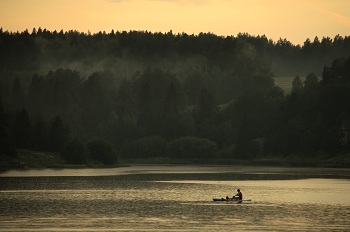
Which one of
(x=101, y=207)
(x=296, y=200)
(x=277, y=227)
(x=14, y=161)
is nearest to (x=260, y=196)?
(x=296, y=200)

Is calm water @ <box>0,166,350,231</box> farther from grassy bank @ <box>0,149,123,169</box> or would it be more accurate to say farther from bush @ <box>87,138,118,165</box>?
bush @ <box>87,138,118,165</box>

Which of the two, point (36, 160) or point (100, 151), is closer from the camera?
point (36, 160)

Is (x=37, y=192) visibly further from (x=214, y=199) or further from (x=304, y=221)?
(x=304, y=221)

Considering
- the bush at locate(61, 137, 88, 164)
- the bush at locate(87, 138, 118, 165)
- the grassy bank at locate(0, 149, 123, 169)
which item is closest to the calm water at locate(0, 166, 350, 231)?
the grassy bank at locate(0, 149, 123, 169)

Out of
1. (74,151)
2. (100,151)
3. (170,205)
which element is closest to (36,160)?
(74,151)

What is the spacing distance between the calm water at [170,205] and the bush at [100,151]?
48.9 m

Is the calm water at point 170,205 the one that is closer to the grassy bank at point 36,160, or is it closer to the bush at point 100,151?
the grassy bank at point 36,160

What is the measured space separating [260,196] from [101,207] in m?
25.6

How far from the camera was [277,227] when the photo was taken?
235 ft

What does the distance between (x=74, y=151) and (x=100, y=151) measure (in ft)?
36.9

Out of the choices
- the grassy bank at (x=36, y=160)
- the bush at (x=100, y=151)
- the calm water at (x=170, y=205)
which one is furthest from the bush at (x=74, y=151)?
the calm water at (x=170, y=205)

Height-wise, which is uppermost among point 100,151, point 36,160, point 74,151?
point 100,151

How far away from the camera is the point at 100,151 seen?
195 meters

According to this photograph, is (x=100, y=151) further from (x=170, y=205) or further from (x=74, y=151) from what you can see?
(x=170, y=205)
